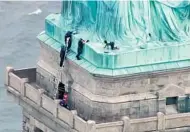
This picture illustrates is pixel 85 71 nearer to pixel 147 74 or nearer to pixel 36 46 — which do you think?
Answer: pixel 147 74

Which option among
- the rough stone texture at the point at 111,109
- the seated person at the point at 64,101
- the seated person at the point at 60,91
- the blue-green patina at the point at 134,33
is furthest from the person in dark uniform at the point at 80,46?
the seated person at the point at 60,91

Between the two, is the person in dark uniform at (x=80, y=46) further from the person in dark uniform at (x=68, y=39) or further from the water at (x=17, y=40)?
the water at (x=17, y=40)

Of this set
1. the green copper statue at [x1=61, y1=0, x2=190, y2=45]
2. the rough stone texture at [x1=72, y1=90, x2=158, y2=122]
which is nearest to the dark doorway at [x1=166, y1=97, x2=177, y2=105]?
the rough stone texture at [x1=72, y1=90, x2=158, y2=122]

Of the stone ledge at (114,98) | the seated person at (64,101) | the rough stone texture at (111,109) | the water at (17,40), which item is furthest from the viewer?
the water at (17,40)

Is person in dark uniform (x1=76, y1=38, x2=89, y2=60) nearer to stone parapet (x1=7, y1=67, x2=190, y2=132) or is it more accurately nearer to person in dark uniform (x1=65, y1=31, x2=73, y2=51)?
person in dark uniform (x1=65, y1=31, x2=73, y2=51)

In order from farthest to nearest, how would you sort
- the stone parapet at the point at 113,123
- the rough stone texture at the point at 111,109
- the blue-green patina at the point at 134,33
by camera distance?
the rough stone texture at the point at 111,109
the blue-green patina at the point at 134,33
the stone parapet at the point at 113,123

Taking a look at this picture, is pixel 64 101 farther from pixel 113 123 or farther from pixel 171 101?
pixel 171 101

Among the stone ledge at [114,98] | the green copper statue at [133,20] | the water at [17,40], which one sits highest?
the green copper statue at [133,20]

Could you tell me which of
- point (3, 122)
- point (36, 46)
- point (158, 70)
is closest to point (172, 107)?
point (158, 70)
